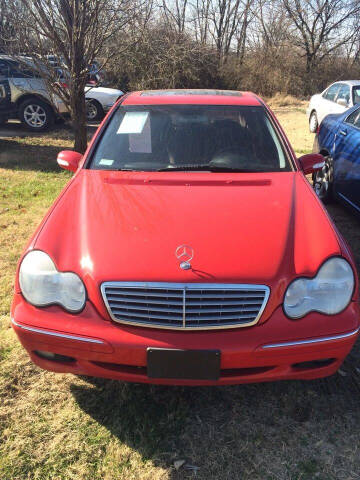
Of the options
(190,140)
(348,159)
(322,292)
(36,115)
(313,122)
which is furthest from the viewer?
(313,122)

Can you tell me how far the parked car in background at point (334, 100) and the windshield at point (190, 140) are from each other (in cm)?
581

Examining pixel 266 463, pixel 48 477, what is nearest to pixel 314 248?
pixel 266 463

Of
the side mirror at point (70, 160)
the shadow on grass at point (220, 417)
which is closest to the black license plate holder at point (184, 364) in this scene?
the shadow on grass at point (220, 417)

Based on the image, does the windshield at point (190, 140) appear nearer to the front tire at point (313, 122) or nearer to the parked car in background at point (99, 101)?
A: the front tire at point (313, 122)

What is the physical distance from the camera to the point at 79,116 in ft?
22.2

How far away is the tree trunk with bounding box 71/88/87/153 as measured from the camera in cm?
653

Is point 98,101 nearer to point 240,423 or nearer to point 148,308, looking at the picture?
point 148,308

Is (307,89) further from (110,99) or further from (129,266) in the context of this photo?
(129,266)

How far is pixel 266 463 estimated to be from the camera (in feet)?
6.14

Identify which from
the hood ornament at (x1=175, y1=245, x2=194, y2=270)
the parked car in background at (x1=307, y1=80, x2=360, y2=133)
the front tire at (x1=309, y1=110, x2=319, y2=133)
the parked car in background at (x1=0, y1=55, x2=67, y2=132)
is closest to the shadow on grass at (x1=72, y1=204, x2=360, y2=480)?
the hood ornament at (x1=175, y1=245, x2=194, y2=270)

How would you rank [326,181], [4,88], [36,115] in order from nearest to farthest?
[326,181], [4,88], [36,115]

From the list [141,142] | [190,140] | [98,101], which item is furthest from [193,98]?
[98,101]

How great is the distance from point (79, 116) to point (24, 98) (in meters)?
3.14

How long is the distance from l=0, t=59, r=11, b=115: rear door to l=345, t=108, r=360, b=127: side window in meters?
7.30
